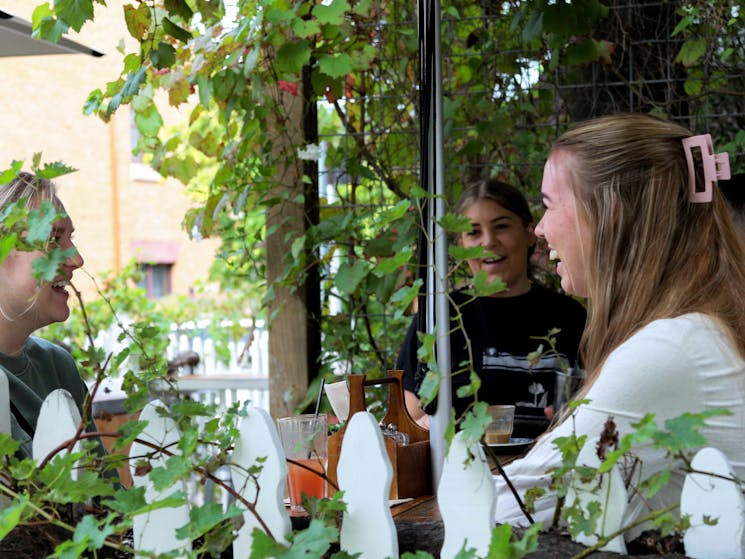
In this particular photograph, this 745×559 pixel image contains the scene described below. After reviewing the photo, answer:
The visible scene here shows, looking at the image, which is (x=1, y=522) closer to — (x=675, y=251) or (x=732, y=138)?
(x=675, y=251)

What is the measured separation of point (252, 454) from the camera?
A: 4.08 ft

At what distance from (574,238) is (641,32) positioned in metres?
1.82

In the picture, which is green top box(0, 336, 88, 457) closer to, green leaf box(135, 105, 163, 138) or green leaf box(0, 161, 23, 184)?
green leaf box(135, 105, 163, 138)

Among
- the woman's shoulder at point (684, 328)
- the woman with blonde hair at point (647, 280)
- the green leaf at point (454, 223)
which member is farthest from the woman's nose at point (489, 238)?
the green leaf at point (454, 223)

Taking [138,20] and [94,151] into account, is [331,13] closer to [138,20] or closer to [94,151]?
[138,20]

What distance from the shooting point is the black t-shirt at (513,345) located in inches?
114

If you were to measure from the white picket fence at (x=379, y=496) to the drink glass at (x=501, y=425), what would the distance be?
2.70ft

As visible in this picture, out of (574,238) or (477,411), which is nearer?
(477,411)

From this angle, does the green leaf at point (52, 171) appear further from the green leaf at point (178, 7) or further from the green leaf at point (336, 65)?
the green leaf at point (336, 65)

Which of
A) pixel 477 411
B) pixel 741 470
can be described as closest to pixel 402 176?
pixel 741 470

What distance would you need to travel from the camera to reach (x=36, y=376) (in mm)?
2463

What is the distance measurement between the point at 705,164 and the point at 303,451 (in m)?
0.82

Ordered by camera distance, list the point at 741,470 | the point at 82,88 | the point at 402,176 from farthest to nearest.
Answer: the point at 82,88 → the point at 402,176 → the point at 741,470

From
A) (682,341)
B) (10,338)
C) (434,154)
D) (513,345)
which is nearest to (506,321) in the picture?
(513,345)
